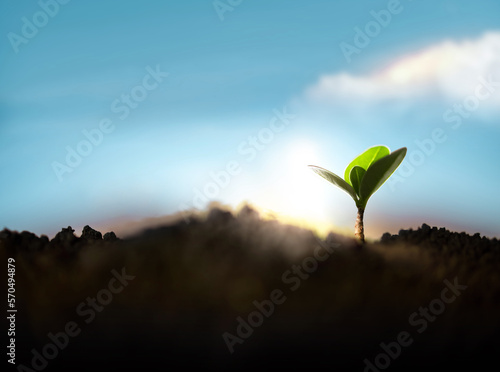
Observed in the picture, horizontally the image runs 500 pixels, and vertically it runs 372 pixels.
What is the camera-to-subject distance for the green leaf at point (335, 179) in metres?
1.51

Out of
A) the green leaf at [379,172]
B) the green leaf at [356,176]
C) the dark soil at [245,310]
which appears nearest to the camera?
the dark soil at [245,310]

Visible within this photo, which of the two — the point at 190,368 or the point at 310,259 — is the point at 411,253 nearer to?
the point at 310,259

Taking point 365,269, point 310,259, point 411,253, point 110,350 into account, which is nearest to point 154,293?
point 110,350

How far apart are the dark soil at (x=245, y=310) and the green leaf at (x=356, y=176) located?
0.48 metres

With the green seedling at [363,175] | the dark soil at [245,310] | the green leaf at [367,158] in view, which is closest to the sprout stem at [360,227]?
the green seedling at [363,175]

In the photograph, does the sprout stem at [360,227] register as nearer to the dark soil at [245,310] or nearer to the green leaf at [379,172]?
the green leaf at [379,172]

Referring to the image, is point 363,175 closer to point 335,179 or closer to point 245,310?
point 335,179

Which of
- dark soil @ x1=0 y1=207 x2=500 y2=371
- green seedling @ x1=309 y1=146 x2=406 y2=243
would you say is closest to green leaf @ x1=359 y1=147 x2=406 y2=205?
green seedling @ x1=309 y1=146 x2=406 y2=243

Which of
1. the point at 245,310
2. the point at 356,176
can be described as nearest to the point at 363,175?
the point at 356,176

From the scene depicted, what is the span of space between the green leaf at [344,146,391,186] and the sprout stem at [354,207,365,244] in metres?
0.12

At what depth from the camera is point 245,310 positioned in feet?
2.95

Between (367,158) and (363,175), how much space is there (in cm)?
10

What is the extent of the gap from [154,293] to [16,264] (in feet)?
1.43

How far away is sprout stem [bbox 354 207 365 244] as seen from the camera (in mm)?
1518
